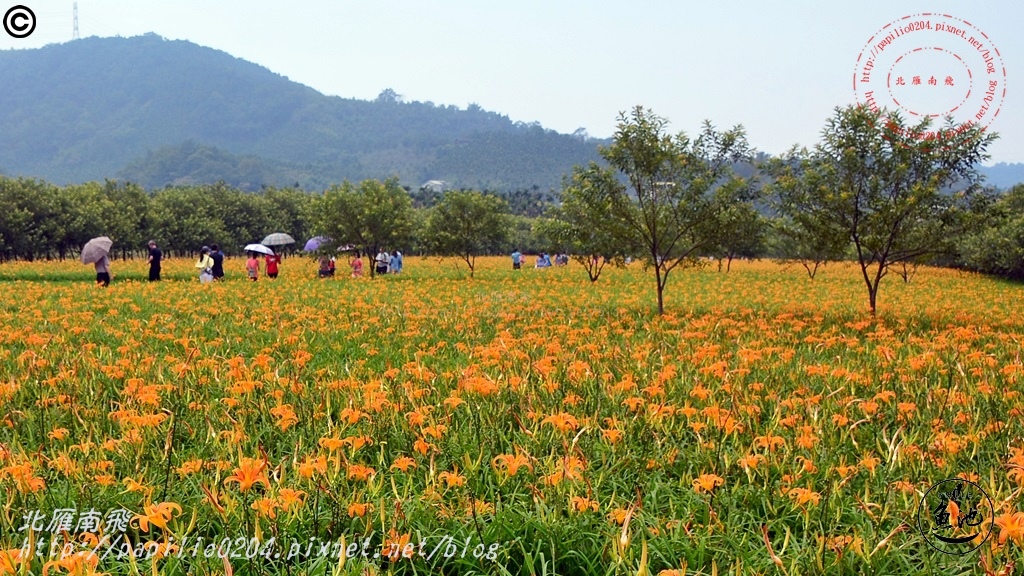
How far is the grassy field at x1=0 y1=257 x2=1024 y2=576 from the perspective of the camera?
261 centimetres

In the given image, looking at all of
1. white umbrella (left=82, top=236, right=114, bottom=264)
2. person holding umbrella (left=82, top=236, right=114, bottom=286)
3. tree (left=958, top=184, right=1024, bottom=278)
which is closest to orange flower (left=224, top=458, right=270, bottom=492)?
person holding umbrella (left=82, top=236, right=114, bottom=286)

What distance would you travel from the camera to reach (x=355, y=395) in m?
4.80

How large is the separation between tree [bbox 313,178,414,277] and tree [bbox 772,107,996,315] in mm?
19648

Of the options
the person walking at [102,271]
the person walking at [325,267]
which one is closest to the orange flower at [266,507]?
the person walking at [102,271]

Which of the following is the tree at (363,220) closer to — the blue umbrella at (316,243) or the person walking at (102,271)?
the blue umbrella at (316,243)

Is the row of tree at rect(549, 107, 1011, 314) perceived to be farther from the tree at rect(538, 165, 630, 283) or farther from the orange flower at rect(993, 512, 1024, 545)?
the orange flower at rect(993, 512, 1024, 545)

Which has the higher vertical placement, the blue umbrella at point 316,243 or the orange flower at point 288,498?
the blue umbrella at point 316,243

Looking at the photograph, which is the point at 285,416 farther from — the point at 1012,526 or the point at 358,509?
the point at 1012,526

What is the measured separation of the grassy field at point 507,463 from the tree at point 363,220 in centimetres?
2234

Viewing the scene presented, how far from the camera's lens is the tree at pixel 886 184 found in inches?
480

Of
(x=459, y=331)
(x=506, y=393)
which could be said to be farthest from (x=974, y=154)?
(x=506, y=393)

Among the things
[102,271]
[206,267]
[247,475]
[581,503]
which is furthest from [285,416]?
[206,267]

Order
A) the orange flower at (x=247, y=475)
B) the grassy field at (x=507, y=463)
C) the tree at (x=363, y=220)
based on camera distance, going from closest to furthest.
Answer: the orange flower at (x=247, y=475) < the grassy field at (x=507, y=463) < the tree at (x=363, y=220)

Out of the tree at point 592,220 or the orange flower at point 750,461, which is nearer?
the orange flower at point 750,461
